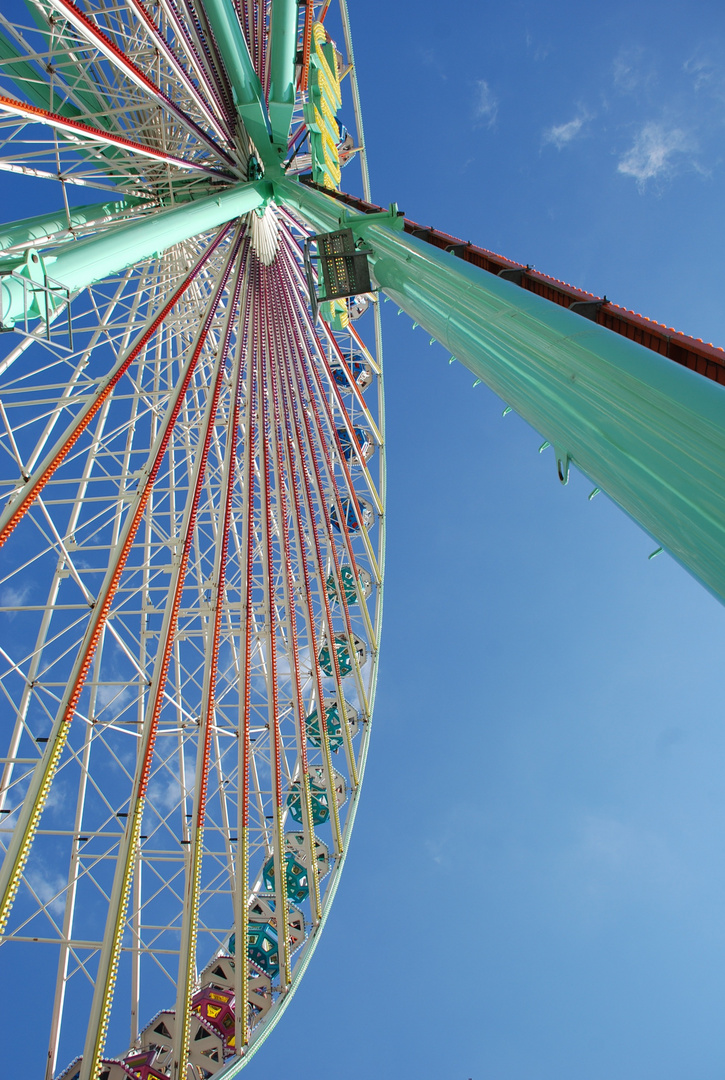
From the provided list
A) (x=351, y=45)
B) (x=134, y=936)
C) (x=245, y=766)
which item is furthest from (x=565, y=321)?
(x=351, y=45)

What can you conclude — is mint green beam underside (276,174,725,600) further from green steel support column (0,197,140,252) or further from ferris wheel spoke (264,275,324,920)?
ferris wheel spoke (264,275,324,920)

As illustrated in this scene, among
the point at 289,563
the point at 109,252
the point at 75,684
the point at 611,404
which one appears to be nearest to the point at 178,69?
the point at 109,252

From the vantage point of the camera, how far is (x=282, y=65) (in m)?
15.3

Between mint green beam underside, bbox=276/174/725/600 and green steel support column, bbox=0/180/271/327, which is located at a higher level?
green steel support column, bbox=0/180/271/327

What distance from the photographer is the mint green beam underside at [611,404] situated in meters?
3.43

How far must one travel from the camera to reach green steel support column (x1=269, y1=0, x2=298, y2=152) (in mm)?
14177

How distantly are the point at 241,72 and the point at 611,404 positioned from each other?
1519 centimetres

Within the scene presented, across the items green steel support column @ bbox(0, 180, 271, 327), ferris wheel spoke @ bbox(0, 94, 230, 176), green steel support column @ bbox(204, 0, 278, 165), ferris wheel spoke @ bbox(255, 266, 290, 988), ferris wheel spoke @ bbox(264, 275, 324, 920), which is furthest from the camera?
ferris wheel spoke @ bbox(264, 275, 324, 920)

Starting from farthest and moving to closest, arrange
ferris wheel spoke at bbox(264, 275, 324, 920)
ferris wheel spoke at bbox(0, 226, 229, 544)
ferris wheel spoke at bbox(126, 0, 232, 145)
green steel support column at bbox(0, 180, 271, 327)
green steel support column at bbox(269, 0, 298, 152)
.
A: ferris wheel spoke at bbox(264, 275, 324, 920)
green steel support column at bbox(269, 0, 298, 152)
ferris wheel spoke at bbox(0, 226, 229, 544)
ferris wheel spoke at bbox(126, 0, 232, 145)
green steel support column at bbox(0, 180, 271, 327)

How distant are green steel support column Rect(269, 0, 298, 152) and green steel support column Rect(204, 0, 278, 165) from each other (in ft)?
1.30

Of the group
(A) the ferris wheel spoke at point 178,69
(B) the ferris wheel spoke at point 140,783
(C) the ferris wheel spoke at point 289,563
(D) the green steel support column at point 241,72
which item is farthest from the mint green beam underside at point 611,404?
(C) the ferris wheel spoke at point 289,563

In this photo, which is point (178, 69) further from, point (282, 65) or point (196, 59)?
point (282, 65)

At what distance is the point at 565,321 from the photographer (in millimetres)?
5238

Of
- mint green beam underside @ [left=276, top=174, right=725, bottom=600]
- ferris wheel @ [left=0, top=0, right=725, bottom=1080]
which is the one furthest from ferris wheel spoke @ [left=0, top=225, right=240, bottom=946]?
mint green beam underside @ [left=276, top=174, right=725, bottom=600]
